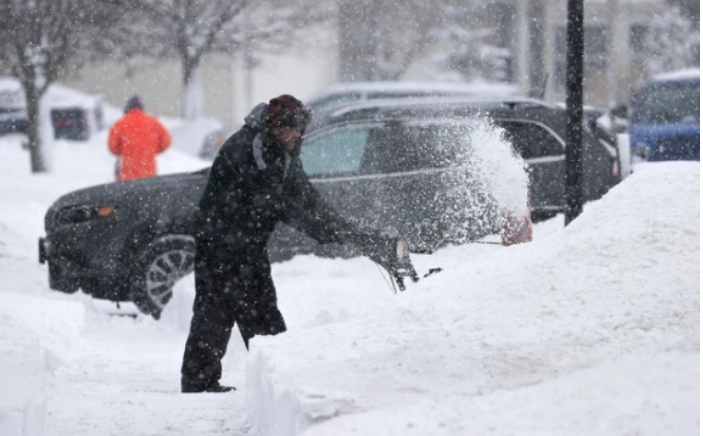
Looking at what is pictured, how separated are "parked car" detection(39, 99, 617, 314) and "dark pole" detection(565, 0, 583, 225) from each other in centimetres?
73

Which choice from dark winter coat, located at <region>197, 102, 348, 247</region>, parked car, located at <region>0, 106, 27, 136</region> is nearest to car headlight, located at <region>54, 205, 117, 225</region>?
dark winter coat, located at <region>197, 102, 348, 247</region>

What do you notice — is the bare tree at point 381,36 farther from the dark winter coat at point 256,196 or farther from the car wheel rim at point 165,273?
the dark winter coat at point 256,196

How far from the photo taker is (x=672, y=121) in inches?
710

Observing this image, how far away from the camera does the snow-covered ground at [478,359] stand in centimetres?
488

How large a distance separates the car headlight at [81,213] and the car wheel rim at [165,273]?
533mm

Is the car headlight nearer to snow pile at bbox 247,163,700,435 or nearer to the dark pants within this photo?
the dark pants

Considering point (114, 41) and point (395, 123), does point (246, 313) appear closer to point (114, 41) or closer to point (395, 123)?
point (395, 123)

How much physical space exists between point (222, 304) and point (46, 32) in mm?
12293

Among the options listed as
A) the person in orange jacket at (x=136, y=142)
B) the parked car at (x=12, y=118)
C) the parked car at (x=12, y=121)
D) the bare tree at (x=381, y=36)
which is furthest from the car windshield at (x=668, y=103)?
the parked car at (x=12, y=121)

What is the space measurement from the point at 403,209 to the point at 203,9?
14393mm

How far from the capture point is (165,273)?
9.98m

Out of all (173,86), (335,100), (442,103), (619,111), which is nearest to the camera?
(442,103)

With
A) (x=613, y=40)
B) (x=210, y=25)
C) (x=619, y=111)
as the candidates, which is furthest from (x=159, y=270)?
(x=613, y=40)

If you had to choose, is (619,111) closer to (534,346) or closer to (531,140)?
(531,140)
